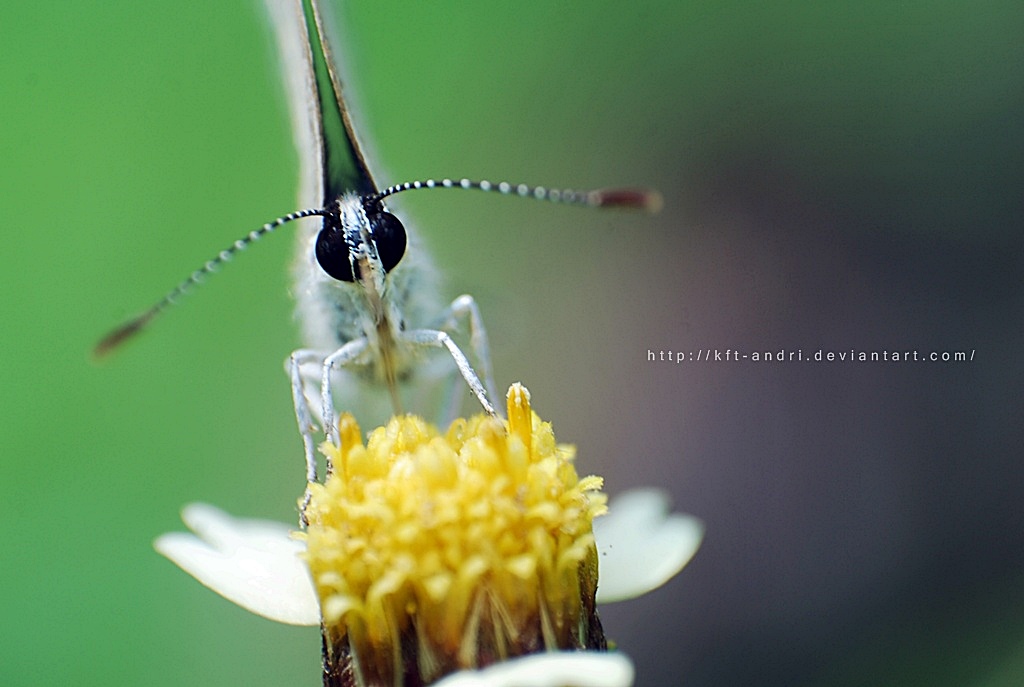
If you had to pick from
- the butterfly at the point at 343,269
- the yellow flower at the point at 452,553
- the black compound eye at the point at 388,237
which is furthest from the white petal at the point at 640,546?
the black compound eye at the point at 388,237

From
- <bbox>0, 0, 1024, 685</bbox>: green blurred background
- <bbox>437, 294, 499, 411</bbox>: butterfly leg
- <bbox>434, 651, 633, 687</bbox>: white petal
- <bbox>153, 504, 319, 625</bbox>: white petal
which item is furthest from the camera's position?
<bbox>0, 0, 1024, 685</bbox>: green blurred background

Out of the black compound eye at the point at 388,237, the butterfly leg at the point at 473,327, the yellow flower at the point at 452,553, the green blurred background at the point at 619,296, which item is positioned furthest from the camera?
the green blurred background at the point at 619,296

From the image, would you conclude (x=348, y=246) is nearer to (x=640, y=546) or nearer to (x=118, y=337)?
(x=118, y=337)

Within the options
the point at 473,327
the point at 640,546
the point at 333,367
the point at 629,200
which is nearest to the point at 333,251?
the point at 333,367

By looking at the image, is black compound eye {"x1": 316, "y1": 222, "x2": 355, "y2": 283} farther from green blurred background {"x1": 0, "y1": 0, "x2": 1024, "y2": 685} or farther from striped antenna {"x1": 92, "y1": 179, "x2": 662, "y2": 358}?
green blurred background {"x1": 0, "y1": 0, "x2": 1024, "y2": 685}

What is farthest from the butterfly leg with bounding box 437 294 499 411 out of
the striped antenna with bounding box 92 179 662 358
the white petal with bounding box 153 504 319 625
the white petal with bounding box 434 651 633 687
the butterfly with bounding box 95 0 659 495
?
the white petal with bounding box 434 651 633 687

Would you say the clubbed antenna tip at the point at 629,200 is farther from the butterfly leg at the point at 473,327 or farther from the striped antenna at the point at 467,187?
the butterfly leg at the point at 473,327

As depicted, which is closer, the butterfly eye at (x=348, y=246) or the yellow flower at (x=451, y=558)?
the yellow flower at (x=451, y=558)
